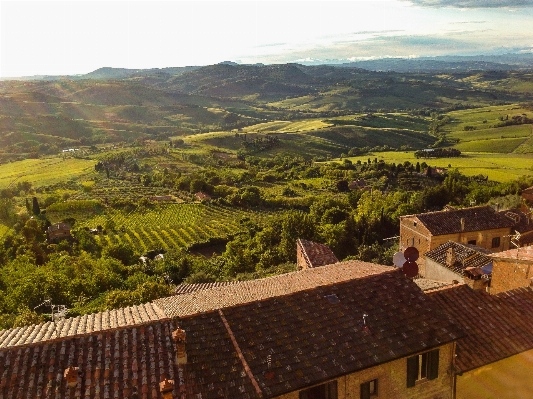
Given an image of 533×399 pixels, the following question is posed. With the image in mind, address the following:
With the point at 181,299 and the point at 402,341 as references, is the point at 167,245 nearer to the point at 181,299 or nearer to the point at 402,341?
the point at 181,299

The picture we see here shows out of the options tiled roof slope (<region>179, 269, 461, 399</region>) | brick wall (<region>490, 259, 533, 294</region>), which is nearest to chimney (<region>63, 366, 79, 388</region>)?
tiled roof slope (<region>179, 269, 461, 399</region>)

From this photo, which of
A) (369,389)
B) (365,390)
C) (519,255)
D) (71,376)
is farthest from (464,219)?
(71,376)

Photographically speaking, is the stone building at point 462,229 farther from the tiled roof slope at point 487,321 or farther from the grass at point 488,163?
the grass at point 488,163

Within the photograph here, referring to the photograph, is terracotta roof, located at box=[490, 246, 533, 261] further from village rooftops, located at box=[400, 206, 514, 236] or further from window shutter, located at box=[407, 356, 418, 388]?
village rooftops, located at box=[400, 206, 514, 236]

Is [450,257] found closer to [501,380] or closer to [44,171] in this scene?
[501,380]

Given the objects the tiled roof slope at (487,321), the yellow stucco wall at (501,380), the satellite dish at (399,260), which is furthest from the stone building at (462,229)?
the yellow stucco wall at (501,380)

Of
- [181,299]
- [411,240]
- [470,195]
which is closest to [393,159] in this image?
[470,195]
